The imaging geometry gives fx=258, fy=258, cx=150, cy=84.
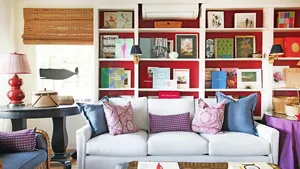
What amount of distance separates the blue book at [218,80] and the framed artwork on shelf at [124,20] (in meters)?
1.46

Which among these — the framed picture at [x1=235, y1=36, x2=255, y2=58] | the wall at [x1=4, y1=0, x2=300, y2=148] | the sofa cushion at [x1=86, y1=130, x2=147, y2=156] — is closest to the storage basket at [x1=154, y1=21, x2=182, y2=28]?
the wall at [x1=4, y1=0, x2=300, y2=148]

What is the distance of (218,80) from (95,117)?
191 cm

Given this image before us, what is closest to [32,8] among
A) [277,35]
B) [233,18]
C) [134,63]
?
[134,63]

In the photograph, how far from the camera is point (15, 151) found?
220 cm

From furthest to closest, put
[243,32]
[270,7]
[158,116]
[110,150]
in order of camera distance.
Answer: [243,32] → [270,7] → [158,116] → [110,150]

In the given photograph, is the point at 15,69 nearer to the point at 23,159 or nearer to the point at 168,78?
the point at 23,159

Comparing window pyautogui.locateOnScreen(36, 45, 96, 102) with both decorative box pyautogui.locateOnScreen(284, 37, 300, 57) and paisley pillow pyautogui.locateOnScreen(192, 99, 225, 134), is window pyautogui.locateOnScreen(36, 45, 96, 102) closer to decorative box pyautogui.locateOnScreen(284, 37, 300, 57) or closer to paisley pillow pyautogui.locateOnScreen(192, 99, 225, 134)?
paisley pillow pyautogui.locateOnScreen(192, 99, 225, 134)

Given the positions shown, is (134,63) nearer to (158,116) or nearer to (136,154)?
(158,116)

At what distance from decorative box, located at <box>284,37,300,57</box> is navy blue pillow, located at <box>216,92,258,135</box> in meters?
1.17

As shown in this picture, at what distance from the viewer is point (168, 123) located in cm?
305

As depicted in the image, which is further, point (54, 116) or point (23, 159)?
point (54, 116)

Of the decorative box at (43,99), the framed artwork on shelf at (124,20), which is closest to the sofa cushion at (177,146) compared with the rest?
the decorative box at (43,99)

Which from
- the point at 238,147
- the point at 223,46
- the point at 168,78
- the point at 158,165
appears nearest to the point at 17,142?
the point at 158,165

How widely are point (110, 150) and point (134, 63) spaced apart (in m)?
1.46
